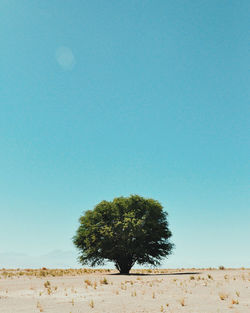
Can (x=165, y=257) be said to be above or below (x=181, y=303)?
above

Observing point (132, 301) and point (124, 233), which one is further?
point (124, 233)

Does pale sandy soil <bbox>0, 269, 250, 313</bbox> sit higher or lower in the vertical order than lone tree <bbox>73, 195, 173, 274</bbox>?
lower

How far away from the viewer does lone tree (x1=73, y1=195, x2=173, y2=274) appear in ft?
136

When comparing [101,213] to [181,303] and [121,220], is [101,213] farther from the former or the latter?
[181,303]

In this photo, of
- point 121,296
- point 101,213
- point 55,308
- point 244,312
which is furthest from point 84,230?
point 244,312

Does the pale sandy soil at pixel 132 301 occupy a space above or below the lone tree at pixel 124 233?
below

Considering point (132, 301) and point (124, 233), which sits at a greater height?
point (124, 233)

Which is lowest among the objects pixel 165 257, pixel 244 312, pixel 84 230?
pixel 244 312

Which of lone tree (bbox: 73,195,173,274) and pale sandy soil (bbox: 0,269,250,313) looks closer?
pale sandy soil (bbox: 0,269,250,313)

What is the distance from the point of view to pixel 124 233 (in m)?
41.3

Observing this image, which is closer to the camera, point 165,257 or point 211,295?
point 211,295

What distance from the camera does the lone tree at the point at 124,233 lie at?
1634 inches

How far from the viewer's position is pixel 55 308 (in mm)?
17297

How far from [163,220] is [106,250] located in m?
9.87
